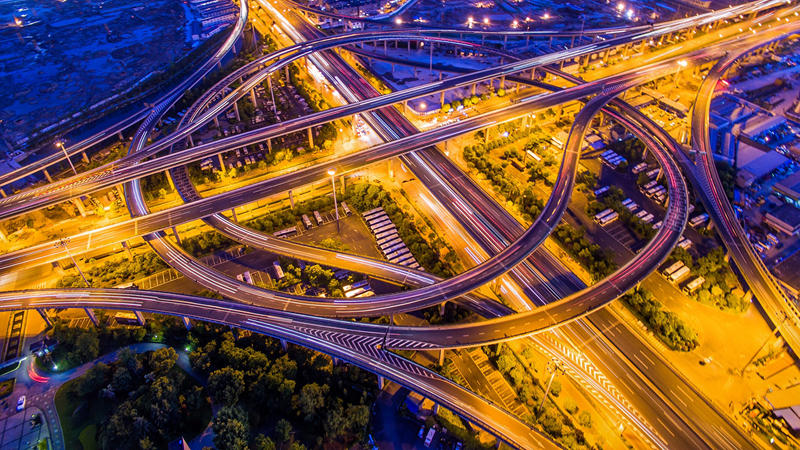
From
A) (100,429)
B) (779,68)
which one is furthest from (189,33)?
(779,68)

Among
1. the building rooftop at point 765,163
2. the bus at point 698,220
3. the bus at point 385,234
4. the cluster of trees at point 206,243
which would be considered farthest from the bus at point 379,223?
the building rooftop at point 765,163

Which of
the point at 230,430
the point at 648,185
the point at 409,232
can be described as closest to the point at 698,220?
the point at 648,185

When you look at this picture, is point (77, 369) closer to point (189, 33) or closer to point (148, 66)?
point (148, 66)

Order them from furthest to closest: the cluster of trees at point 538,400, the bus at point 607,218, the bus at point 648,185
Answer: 1. the bus at point 648,185
2. the bus at point 607,218
3. the cluster of trees at point 538,400

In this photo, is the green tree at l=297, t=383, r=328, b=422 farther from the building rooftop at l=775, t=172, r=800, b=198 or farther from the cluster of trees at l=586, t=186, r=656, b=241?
the building rooftop at l=775, t=172, r=800, b=198

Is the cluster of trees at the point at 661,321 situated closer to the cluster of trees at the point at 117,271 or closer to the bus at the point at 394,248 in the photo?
the bus at the point at 394,248
